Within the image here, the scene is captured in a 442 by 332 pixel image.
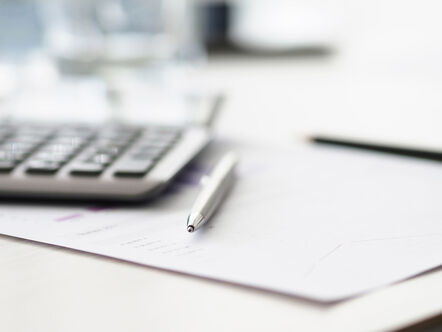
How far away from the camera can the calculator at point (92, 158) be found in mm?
326

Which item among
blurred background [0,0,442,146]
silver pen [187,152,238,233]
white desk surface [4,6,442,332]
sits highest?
blurred background [0,0,442,146]

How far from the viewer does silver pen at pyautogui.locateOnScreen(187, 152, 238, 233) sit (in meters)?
0.29

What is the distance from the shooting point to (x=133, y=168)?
0.34 metres

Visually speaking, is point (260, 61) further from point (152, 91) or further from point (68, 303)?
point (68, 303)

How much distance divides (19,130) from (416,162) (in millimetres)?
307

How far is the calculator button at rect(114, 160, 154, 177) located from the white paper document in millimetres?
21

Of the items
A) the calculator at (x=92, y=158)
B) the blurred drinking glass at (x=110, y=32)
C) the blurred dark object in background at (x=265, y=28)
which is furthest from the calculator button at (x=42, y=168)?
the blurred dark object in background at (x=265, y=28)

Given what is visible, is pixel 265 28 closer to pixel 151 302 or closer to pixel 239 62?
pixel 239 62

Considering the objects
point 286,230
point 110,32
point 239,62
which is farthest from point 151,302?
point 239,62

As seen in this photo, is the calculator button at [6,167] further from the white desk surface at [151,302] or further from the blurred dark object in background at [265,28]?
the blurred dark object in background at [265,28]

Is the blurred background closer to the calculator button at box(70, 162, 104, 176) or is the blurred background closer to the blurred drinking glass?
the blurred drinking glass

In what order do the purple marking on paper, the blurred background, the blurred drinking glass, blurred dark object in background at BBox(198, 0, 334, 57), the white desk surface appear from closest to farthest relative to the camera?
1. the white desk surface
2. the purple marking on paper
3. the blurred background
4. the blurred drinking glass
5. blurred dark object in background at BBox(198, 0, 334, 57)

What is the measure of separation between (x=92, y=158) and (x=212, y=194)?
0.09m

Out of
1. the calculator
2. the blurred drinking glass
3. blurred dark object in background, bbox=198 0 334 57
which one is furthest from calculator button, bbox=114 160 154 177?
blurred dark object in background, bbox=198 0 334 57
